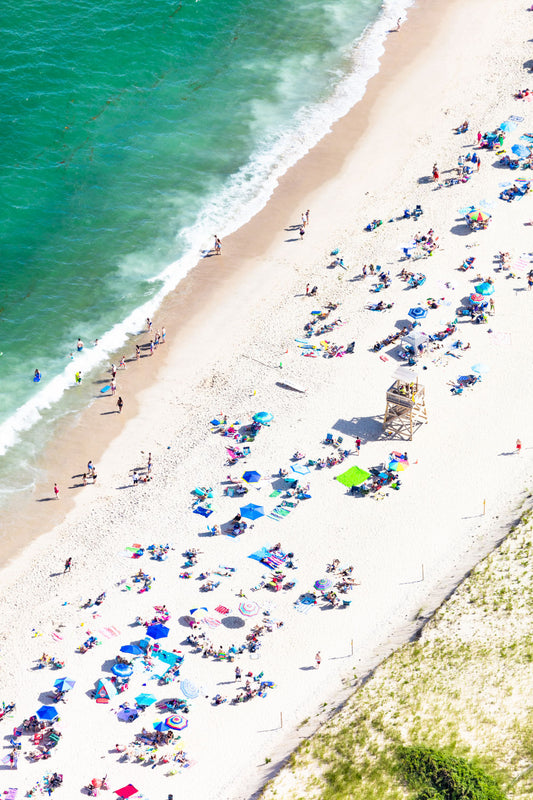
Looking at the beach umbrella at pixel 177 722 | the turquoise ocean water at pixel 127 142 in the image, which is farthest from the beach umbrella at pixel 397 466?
the turquoise ocean water at pixel 127 142

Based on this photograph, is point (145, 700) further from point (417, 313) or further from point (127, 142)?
point (127, 142)

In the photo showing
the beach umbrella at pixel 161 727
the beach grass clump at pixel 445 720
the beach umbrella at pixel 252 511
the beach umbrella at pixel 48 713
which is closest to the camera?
the beach grass clump at pixel 445 720

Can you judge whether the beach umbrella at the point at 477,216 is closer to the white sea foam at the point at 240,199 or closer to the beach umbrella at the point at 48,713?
the white sea foam at the point at 240,199

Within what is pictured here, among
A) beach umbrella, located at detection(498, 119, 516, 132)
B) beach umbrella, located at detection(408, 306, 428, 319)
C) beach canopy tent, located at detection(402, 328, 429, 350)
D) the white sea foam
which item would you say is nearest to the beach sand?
beach umbrella, located at detection(408, 306, 428, 319)

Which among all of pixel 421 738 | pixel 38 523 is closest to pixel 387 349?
pixel 38 523

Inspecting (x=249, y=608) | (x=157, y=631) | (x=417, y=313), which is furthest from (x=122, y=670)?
(x=417, y=313)

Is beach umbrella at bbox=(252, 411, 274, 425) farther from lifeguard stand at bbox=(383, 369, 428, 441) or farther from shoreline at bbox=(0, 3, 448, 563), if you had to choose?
shoreline at bbox=(0, 3, 448, 563)
